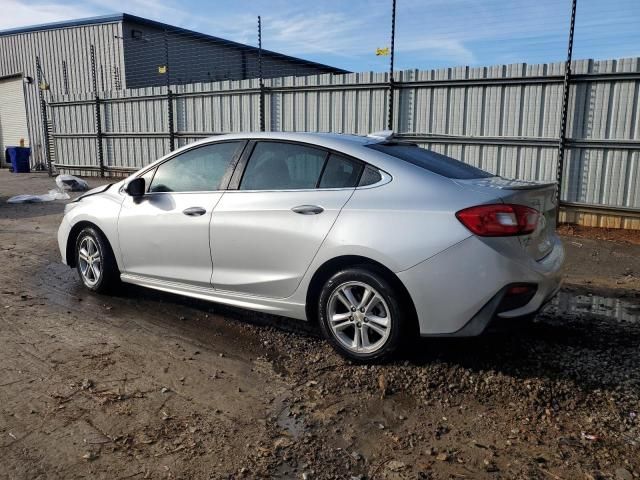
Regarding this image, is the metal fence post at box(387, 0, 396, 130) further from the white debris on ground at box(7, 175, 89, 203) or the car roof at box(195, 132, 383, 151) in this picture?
the white debris on ground at box(7, 175, 89, 203)

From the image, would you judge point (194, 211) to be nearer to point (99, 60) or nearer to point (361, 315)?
point (361, 315)

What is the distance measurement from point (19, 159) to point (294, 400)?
2242 centimetres

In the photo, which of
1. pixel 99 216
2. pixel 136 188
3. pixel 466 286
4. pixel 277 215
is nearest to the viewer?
pixel 466 286

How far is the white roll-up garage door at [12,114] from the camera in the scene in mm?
24922

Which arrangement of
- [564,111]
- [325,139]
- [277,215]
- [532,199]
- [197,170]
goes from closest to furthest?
[532,199]
[277,215]
[325,139]
[197,170]
[564,111]

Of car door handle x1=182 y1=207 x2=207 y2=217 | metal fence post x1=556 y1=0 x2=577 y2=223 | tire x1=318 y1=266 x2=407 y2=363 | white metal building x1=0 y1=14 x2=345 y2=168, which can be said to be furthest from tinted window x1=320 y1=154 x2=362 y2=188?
white metal building x1=0 y1=14 x2=345 y2=168

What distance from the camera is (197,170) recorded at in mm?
4664

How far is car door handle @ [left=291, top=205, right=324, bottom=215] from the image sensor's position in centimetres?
381

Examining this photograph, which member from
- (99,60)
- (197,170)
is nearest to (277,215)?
(197,170)

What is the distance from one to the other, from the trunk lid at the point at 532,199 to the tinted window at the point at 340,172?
0.70m

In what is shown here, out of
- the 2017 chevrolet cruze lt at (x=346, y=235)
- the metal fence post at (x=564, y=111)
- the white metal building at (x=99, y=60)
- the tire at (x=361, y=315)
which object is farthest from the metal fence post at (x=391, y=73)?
the white metal building at (x=99, y=60)

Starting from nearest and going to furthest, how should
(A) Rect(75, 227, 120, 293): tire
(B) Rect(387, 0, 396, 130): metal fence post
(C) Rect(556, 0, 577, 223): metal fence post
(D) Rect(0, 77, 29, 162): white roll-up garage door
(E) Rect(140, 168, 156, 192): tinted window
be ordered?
(E) Rect(140, 168, 156, 192): tinted window → (A) Rect(75, 227, 120, 293): tire → (C) Rect(556, 0, 577, 223): metal fence post → (B) Rect(387, 0, 396, 130): metal fence post → (D) Rect(0, 77, 29, 162): white roll-up garage door

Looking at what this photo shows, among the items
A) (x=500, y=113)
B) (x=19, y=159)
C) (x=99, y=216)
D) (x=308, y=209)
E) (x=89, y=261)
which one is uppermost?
(x=500, y=113)

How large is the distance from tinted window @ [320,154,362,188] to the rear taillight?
0.82 m
